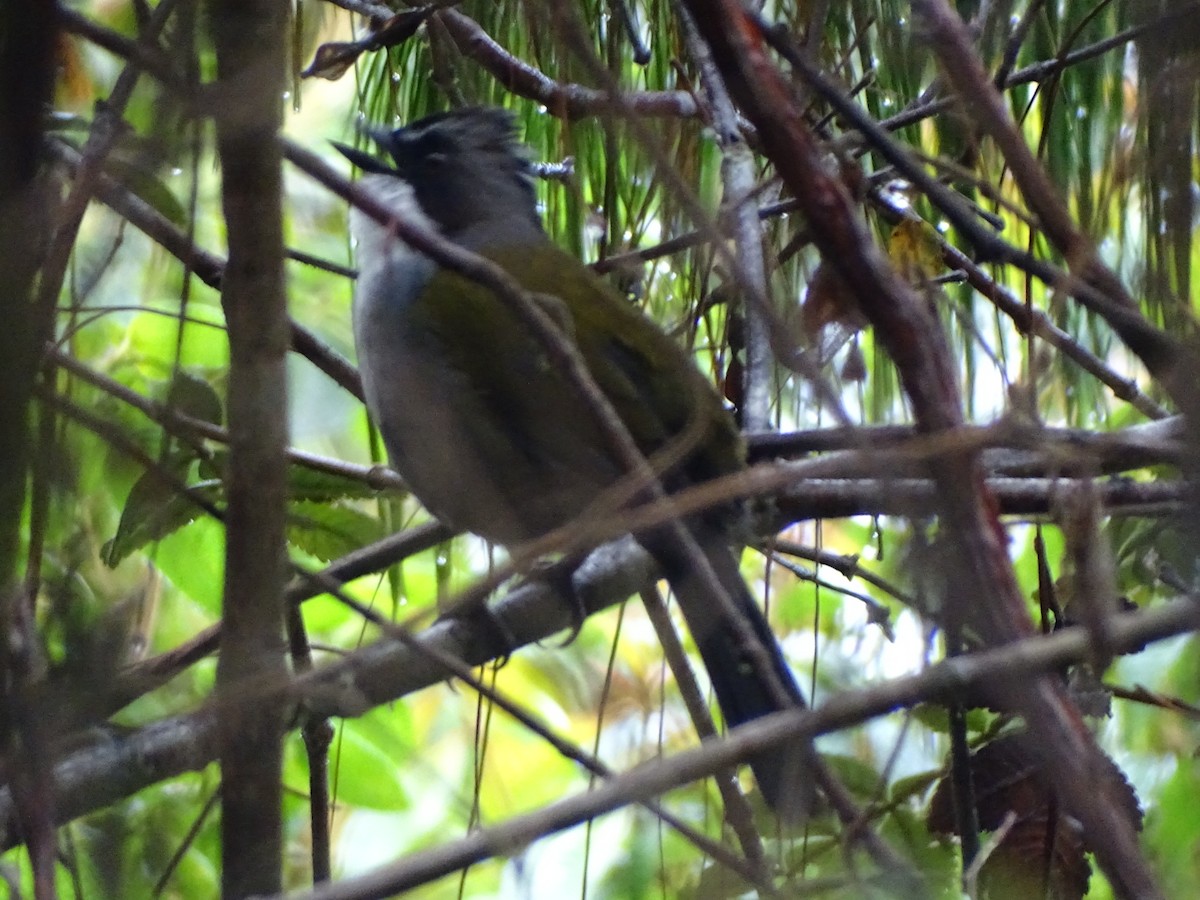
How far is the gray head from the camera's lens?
2436 mm

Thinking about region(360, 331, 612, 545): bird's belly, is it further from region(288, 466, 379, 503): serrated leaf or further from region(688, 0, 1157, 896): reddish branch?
region(688, 0, 1157, 896): reddish branch

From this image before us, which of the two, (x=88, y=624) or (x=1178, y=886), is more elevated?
(x=88, y=624)

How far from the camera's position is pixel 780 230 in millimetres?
2373

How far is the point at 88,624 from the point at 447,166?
6.22 ft

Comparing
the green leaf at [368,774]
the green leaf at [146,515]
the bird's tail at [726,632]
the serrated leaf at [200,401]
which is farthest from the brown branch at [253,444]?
the green leaf at [368,774]

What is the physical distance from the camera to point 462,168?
2.71 meters

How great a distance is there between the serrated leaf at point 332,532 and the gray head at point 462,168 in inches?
28.1

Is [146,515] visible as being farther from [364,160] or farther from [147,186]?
[364,160]

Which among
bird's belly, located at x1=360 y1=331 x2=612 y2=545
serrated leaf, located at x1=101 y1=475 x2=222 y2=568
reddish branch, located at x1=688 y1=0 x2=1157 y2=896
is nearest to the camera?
reddish branch, located at x1=688 y1=0 x2=1157 y2=896

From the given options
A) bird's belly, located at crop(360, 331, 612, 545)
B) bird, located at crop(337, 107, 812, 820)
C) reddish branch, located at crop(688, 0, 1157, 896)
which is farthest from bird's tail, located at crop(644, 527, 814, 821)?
reddish branch, located at crop(688, 0, 1157, 896)

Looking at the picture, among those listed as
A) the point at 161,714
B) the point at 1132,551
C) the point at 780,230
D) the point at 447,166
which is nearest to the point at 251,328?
the point at 161,714

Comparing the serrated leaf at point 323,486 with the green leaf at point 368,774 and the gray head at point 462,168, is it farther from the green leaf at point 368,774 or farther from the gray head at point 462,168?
the gray head at point 462,168

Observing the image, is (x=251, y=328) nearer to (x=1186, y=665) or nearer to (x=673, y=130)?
(x=1186, y=665)

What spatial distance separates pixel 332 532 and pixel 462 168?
→ 98 cm
